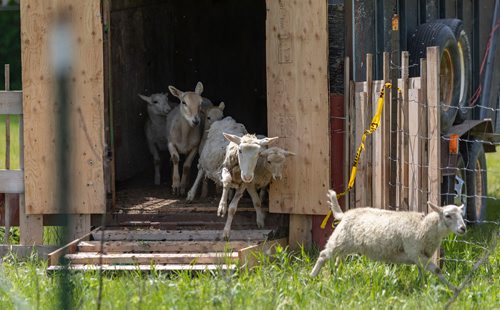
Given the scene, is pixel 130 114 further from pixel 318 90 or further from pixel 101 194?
pixel 318 90

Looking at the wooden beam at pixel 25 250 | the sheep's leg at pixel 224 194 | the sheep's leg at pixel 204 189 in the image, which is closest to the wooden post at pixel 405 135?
the sheep's leg at pixel 224 194

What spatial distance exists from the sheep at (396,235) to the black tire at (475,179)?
3.90 meters

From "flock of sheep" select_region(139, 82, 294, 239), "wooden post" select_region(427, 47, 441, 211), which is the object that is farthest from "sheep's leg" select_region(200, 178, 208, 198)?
"wooden post" select_region(427, 47, 441, 211)

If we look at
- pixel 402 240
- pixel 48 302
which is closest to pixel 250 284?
pixel 402 240

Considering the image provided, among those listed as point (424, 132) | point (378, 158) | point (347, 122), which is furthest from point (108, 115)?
point (424, 132)

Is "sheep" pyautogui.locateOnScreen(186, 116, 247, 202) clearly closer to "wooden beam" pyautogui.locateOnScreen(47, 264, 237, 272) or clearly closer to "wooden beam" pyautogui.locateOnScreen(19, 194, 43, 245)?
"wooden beam" pyautogui.locateOnScreen(19, 194, 43, 245)

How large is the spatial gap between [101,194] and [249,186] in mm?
1633

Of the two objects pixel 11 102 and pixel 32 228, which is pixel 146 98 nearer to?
pixel 11 102

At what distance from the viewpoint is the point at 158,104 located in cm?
1335

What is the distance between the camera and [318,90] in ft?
32.7

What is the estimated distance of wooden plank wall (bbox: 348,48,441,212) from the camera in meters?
8.47

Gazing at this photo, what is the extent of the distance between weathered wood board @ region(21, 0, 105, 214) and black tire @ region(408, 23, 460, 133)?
3.59 m

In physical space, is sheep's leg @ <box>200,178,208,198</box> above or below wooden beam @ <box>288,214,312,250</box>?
above

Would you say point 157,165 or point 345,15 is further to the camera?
point 157,165
